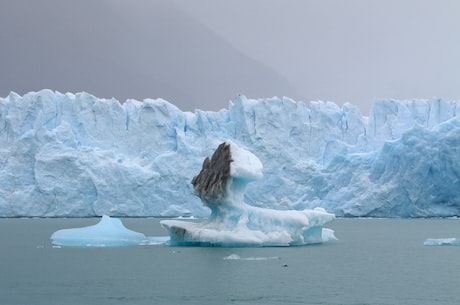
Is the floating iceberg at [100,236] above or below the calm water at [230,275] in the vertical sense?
above

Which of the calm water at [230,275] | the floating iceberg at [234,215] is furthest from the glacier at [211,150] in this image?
the floating iceberg at [234,215]

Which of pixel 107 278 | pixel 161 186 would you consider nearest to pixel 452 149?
pixel 161 186

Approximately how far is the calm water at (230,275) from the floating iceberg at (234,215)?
Answer: 1.63ft

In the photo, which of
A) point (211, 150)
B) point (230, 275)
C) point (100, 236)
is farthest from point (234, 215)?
point (211, 150)

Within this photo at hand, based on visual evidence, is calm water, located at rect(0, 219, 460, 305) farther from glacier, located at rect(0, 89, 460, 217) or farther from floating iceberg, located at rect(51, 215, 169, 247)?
glacier, located at rect(0, 89, 460, 217)

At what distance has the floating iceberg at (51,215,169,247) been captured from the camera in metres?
21.7

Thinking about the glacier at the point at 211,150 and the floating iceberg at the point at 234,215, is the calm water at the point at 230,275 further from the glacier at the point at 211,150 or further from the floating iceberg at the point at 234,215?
the glacier at the point at 211,150

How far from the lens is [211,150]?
41.2 metres

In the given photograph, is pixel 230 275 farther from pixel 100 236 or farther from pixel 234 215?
pixel 100 236

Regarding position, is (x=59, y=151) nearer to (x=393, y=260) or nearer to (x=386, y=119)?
(x=386, y=119)

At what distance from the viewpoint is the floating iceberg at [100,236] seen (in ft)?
71.3

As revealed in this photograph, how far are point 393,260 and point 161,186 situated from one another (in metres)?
20.7

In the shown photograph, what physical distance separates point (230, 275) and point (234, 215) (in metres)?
4.76

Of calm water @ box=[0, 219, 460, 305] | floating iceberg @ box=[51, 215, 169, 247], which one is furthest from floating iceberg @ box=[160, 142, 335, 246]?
floating iceberg @ box=[51, 215, 169, 247]
